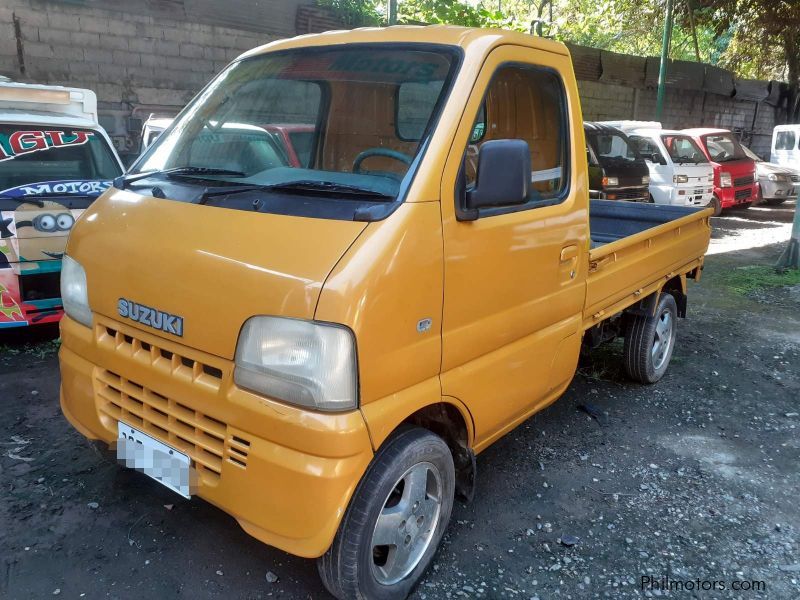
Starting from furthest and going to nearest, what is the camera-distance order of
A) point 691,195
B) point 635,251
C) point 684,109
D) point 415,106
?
point 684,109
point 691,195
point 635,251
point 415,106

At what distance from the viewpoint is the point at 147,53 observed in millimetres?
10320

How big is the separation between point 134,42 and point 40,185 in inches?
267

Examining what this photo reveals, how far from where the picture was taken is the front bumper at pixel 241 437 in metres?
1.98

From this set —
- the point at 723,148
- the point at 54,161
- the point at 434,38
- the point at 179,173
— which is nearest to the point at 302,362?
the point at 179,173

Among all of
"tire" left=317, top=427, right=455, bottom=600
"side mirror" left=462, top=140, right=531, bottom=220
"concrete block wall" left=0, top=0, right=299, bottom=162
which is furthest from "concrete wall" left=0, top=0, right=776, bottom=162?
"tire" left=317, top=427, right=455, bottom=600

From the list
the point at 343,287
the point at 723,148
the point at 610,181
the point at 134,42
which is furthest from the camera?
the point at 723,148

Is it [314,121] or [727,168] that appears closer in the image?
[314,121]

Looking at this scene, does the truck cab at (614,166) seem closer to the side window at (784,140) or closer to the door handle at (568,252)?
the door handle at (568,252)

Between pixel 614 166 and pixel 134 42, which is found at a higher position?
pixel 134 42

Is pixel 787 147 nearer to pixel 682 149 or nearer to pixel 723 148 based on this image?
pixel 723 148

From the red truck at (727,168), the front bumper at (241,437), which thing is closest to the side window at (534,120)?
the front bumper at (241,437)

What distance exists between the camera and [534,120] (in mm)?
2945

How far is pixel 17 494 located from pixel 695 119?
72.3ft

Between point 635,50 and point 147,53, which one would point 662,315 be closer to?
point 147,53
